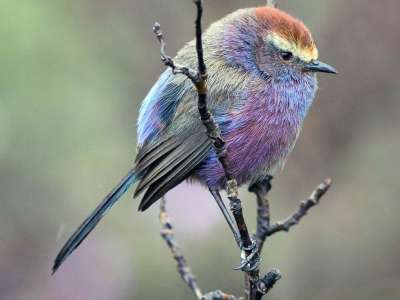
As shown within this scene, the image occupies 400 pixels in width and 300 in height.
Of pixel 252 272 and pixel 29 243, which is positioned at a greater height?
pixel 252 272

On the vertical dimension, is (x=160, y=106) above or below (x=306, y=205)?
above

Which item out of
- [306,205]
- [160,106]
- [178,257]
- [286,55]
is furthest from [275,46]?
[178,257]

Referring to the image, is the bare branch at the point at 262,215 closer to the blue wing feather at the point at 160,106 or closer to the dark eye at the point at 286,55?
the blue wing feather at the point at 160,106

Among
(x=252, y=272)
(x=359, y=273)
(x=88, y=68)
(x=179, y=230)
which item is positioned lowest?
(x=359, y=273)

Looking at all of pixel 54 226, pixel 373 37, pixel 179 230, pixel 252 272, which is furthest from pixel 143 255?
pixel 373 37

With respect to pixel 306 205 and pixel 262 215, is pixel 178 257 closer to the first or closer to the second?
pixel 262 215

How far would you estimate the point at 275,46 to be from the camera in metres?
5.35

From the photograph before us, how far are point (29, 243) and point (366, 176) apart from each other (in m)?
2.95

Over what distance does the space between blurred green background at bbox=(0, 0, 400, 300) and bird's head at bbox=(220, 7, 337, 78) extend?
169 centimetres

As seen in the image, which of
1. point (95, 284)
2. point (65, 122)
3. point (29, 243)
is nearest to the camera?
point (95, 284)

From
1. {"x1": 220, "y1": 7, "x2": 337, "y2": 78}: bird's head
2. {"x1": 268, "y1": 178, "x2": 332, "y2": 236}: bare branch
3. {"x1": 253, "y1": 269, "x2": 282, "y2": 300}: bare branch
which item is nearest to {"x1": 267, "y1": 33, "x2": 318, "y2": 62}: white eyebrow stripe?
{"x1": 220, "y1": 7, "x2": 337, "y2": 78}: bird's head

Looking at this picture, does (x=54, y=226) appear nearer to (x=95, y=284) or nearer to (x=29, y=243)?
(x=29, y=243)

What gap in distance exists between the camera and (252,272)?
4.19m

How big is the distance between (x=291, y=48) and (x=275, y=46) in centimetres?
11
